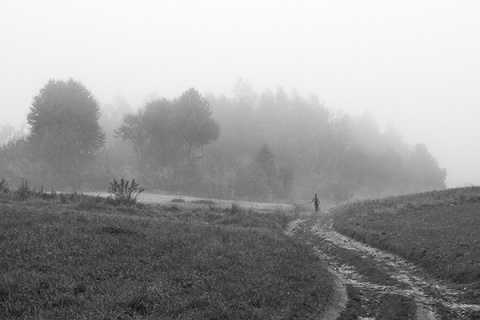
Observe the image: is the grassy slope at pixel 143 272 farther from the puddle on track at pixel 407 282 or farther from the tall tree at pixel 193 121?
the tall tree at pixel 193 121

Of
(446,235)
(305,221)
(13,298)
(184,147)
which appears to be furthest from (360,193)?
(13,298)

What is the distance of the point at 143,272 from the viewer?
12.7 meters

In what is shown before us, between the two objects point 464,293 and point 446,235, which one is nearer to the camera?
point 464,293

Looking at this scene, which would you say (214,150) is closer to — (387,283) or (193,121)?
(193,121)

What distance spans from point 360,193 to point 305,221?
66857 mm

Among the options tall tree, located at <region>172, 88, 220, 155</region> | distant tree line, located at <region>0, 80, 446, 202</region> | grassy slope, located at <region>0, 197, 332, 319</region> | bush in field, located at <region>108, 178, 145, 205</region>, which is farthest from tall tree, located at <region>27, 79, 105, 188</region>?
grassy slope, located at <region>0, 197, 332, 319</region>

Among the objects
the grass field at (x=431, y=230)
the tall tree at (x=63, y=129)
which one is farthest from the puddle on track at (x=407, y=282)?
the tall tree at (x=63, y=129)

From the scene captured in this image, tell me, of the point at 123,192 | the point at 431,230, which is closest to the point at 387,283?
the point at 431,230

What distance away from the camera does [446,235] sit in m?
23.0

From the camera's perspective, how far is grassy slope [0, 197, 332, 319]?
9.67 metres

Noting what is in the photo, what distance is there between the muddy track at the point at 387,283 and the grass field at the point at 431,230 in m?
0.70

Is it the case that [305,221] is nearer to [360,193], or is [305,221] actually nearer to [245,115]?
[360,193]

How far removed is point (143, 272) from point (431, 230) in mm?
20618

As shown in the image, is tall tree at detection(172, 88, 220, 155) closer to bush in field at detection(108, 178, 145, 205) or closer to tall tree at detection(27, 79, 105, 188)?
tall tree at detection(27, 79, 105, 188)
